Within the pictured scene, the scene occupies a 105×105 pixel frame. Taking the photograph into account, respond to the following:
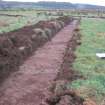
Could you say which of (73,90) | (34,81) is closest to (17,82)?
(34,81)

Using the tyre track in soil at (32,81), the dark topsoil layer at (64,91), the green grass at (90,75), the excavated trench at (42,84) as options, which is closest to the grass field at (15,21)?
the tyre track in soil at (32,81)

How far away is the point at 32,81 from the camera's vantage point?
1434 cm

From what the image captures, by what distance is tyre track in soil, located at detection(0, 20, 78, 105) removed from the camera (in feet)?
39.3

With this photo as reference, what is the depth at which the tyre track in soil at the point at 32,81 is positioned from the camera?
1198 cm

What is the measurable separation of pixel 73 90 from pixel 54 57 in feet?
27.5

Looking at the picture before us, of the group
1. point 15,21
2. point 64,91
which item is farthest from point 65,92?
point 15,21

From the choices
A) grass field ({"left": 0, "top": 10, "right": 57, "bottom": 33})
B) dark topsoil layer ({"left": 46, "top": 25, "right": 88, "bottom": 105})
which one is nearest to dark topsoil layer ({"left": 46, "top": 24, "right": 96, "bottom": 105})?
dark topsoil layer ({"left": 46, "top": 25, "right": 88, "bottom": 105})

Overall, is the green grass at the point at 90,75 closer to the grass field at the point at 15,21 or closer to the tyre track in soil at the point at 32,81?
the tyre track in soil at the point at 32,81

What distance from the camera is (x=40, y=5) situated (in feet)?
475

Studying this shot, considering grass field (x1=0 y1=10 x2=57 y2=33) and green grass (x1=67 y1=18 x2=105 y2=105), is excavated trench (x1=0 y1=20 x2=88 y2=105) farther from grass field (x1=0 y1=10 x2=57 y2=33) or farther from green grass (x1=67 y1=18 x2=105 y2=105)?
grass field (x1=0 y1=10 x2=57 y2=33)

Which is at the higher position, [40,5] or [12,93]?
[12,93]

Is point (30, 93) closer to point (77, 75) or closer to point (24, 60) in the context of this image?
point (77, 75)

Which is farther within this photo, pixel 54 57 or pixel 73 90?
pixel 54 57

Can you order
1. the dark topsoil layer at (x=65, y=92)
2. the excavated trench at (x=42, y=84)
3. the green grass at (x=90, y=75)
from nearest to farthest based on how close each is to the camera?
the dark topsoil layer at (x=65, y=92) → the excavated trench at (x=42, y=84) → the green grass at (x=90, y=75)
